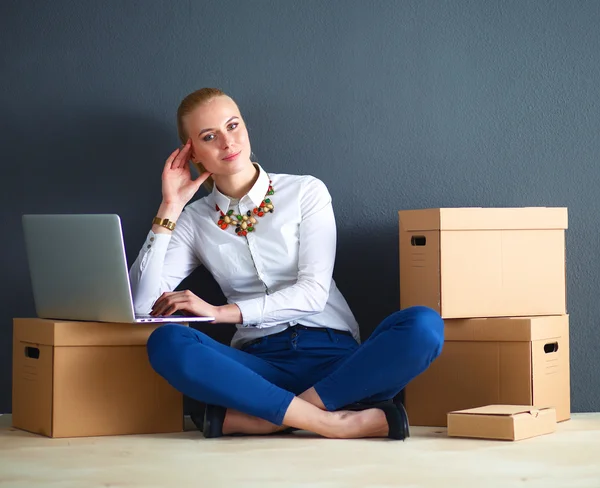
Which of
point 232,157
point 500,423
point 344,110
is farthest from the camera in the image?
point 344,110

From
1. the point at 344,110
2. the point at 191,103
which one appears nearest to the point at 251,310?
the point at 191,103

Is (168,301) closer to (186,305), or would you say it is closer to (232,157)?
(186,305)

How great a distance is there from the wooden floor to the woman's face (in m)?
0.79

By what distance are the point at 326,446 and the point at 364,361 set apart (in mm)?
242

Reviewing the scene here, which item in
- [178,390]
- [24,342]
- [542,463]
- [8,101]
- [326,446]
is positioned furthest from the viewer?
[8,101]

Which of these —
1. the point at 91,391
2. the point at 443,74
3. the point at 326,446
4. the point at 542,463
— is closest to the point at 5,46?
the point at 91,391

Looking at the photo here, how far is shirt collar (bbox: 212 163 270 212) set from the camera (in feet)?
8.63

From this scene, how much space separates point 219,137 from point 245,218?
25 centimetres

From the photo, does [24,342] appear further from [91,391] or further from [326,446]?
[326,446]

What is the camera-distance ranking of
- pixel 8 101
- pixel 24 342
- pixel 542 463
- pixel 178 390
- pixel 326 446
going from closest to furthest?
1. pixel 542 463
2. pixel 326 446
3. pixel 178 390
4. pixel 24 342
5. pixel 8 101

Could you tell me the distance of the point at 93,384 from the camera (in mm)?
2416

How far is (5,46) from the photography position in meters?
2.87

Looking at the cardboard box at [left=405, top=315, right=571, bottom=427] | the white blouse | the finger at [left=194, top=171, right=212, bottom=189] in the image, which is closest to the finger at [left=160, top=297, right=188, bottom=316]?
the white blouse

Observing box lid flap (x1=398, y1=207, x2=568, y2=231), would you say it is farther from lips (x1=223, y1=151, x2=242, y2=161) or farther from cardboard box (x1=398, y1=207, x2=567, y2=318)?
lips (x1=223, y1=151, x2=242, y2=161)
